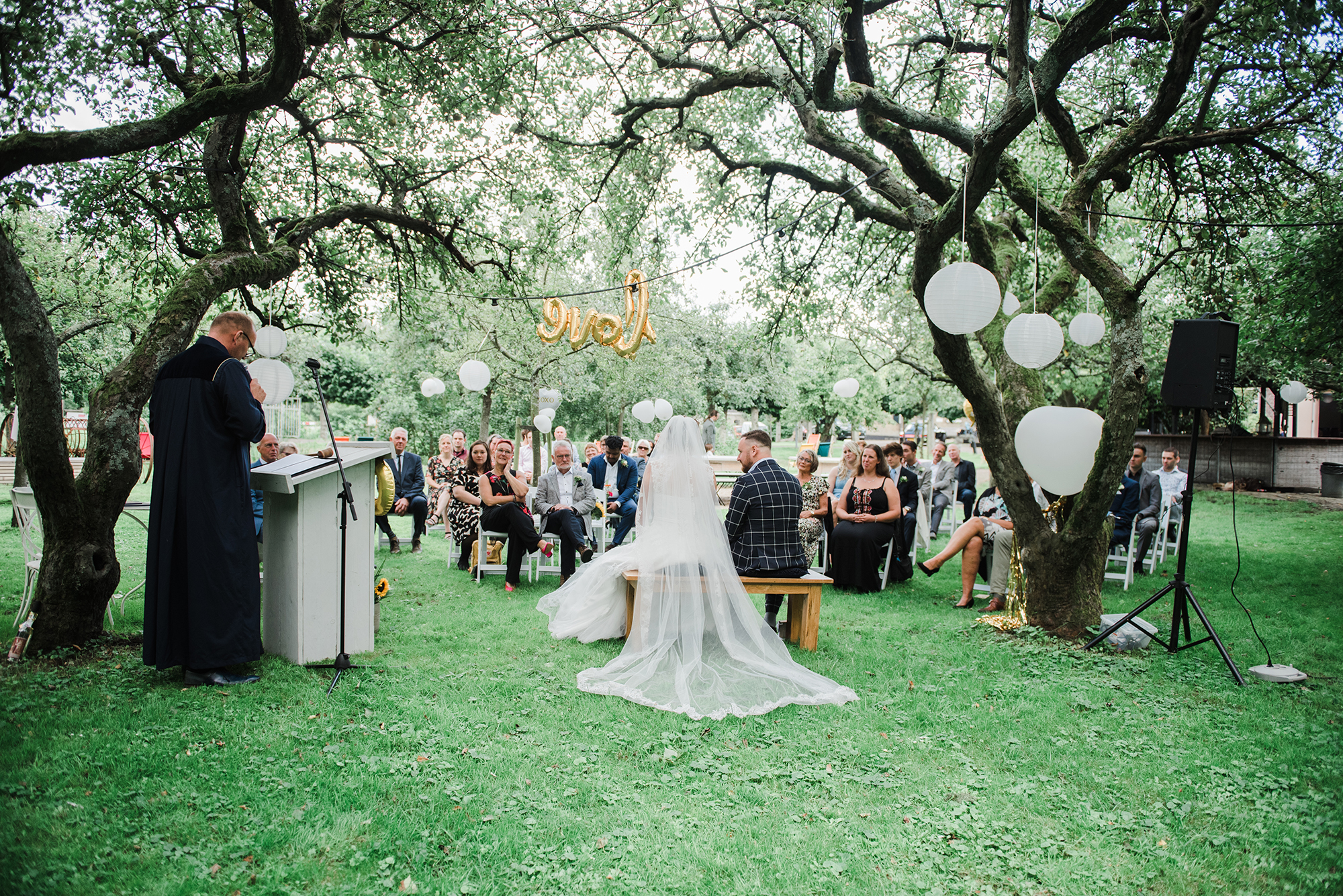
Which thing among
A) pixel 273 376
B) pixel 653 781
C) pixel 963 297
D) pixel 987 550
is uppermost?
pixel 963 297

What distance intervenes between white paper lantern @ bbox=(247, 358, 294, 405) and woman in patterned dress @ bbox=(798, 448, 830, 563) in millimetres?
5924

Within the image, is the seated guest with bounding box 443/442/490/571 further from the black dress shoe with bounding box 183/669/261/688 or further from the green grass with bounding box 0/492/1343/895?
the black dress shoe with bounding box 183/669/261/688

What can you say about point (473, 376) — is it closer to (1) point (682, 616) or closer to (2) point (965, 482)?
(2) point (965, 482)

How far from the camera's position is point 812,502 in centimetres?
892

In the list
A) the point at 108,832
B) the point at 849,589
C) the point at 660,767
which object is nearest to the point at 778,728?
the point at 660,767

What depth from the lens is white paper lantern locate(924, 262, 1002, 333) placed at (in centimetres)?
521

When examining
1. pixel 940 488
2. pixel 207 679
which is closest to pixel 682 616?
pixel 207 679

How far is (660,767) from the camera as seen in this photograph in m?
3.68

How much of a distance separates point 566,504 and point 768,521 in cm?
360

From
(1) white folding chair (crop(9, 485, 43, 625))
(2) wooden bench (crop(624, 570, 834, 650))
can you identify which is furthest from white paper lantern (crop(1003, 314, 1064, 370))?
(1) white folding chair (crop(9, 485, 43, 625))

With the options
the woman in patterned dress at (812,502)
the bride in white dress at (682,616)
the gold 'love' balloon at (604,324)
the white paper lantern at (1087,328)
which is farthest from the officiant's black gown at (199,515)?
the white paper lantern at (1087,328)

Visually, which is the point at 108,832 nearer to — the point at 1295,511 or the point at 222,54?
the point at 222,54

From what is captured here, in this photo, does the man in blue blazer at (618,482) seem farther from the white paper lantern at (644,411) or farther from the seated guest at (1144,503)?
the white paper lantern at (644,411)

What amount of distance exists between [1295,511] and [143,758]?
1901cm
